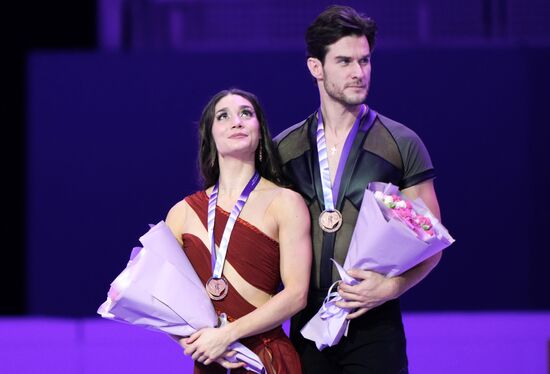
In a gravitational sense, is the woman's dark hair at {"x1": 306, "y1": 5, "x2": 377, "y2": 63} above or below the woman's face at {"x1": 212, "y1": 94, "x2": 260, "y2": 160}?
above

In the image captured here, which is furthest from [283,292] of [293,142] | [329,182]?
[293,142]

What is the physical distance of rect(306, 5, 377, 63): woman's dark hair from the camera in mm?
2918

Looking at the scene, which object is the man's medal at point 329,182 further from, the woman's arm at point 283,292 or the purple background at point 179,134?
the purple background at point 179,134

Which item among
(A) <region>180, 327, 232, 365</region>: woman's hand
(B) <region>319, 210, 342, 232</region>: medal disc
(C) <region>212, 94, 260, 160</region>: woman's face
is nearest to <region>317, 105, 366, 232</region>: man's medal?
(B) <region>319, 210, 342, 232</region>: medal disc

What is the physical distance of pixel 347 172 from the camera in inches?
114

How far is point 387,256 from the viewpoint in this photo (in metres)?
2.65

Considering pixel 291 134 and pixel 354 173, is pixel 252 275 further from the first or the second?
pixel 291 134

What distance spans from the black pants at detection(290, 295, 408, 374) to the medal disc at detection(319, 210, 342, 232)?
0.73 feet

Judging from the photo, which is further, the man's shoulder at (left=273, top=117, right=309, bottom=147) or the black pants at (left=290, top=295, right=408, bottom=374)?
the man's shoulder at (left=273, top=117, right=309, bottom=147)

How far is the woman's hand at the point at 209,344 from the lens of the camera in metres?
2.56

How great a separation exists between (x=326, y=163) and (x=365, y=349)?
1.95 feet

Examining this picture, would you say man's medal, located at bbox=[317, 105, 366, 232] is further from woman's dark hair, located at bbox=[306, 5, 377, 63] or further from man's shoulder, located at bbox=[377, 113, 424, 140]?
woman's dark hair, located at bbox=[306, 5, 377, 63]
